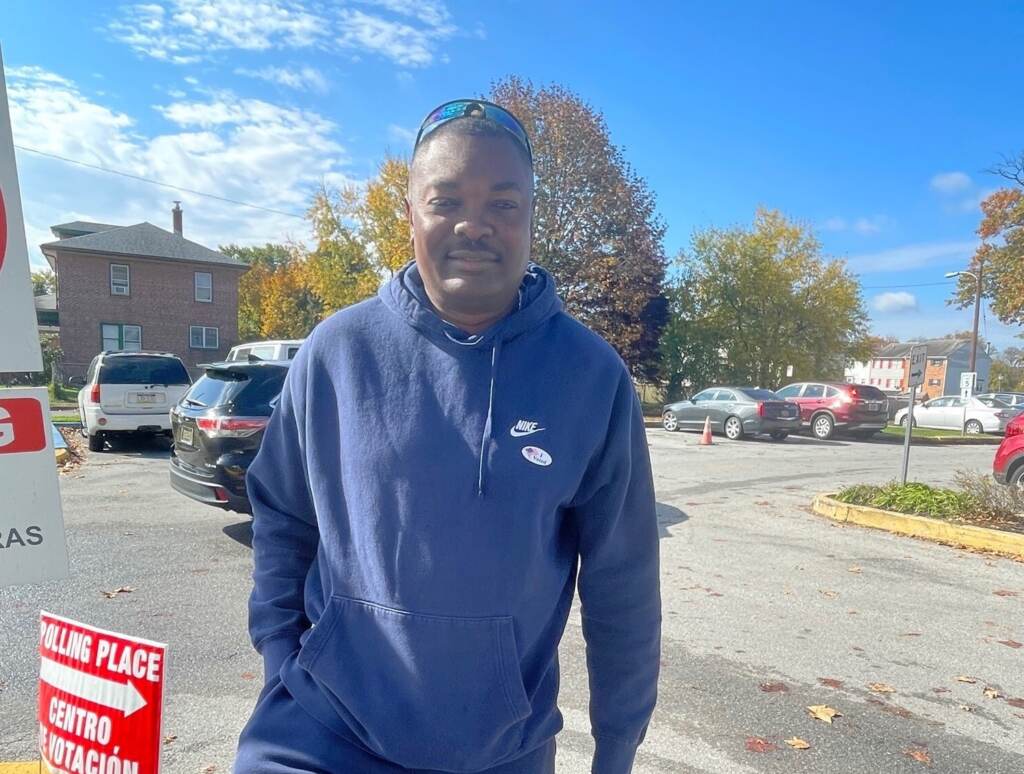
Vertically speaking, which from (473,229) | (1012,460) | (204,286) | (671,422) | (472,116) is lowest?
(671,422)

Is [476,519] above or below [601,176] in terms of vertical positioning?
below

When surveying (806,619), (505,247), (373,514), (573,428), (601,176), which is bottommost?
(806,619)

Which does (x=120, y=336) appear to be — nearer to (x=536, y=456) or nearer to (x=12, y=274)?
Result: (x=12, y=274)

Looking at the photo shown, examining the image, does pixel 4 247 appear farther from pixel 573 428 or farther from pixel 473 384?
pixel 573 428

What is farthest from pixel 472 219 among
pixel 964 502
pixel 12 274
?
pixel 964 502

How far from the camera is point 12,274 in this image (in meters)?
2.12

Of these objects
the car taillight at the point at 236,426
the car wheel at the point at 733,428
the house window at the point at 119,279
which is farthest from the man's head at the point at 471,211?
the house window at the point at 119,279

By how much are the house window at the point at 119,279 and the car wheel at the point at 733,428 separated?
1117 inches

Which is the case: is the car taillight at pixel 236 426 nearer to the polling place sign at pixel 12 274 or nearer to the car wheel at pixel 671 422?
the polling place sign at pixel 12 274

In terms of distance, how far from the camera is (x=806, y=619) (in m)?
4.95

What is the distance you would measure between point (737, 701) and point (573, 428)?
285cm

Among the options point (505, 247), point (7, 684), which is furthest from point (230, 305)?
point (505, 247)

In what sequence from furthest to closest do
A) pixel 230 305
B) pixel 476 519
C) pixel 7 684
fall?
pixel 230 305 → pixel 7 684 → pixel 476 519

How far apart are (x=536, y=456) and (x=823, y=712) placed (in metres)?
2.97
